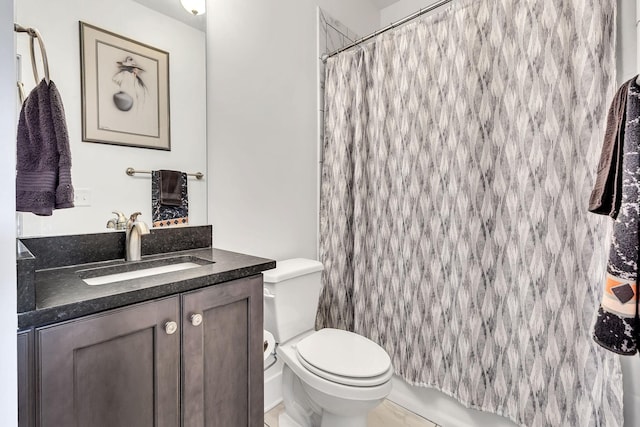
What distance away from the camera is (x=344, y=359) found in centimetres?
138

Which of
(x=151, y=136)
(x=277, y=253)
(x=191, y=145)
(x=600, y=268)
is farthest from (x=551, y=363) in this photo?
(x=151, y=136)

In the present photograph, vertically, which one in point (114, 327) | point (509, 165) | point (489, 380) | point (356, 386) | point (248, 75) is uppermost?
point (248, 75)

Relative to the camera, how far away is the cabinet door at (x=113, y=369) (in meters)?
0.69

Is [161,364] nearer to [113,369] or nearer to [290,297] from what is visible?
[113,369]

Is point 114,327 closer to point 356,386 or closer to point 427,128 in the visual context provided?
point 356,386

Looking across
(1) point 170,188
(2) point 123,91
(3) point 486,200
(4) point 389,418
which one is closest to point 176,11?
(2) point 123,91

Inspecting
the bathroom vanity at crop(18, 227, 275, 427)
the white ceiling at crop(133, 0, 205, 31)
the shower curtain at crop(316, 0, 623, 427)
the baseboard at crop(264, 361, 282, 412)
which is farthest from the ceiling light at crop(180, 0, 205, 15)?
the baseboard at crop(264, 361, 282, 412)

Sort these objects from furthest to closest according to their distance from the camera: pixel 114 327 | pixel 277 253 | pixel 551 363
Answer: pixel 277 253, pixel 551 363, pixel 114 327

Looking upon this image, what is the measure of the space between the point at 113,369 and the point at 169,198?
76 centimetres

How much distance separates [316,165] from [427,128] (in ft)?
2.48

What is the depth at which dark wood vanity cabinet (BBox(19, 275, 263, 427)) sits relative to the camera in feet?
2.30

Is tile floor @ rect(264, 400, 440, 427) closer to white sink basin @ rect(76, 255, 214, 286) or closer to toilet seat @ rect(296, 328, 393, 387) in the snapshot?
toilet seat @ rect(296, 328, 393, 387)

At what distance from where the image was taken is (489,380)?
4.81ft

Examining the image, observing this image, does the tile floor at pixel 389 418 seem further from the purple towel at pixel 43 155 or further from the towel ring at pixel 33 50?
the towel ring at pixel 33 50
